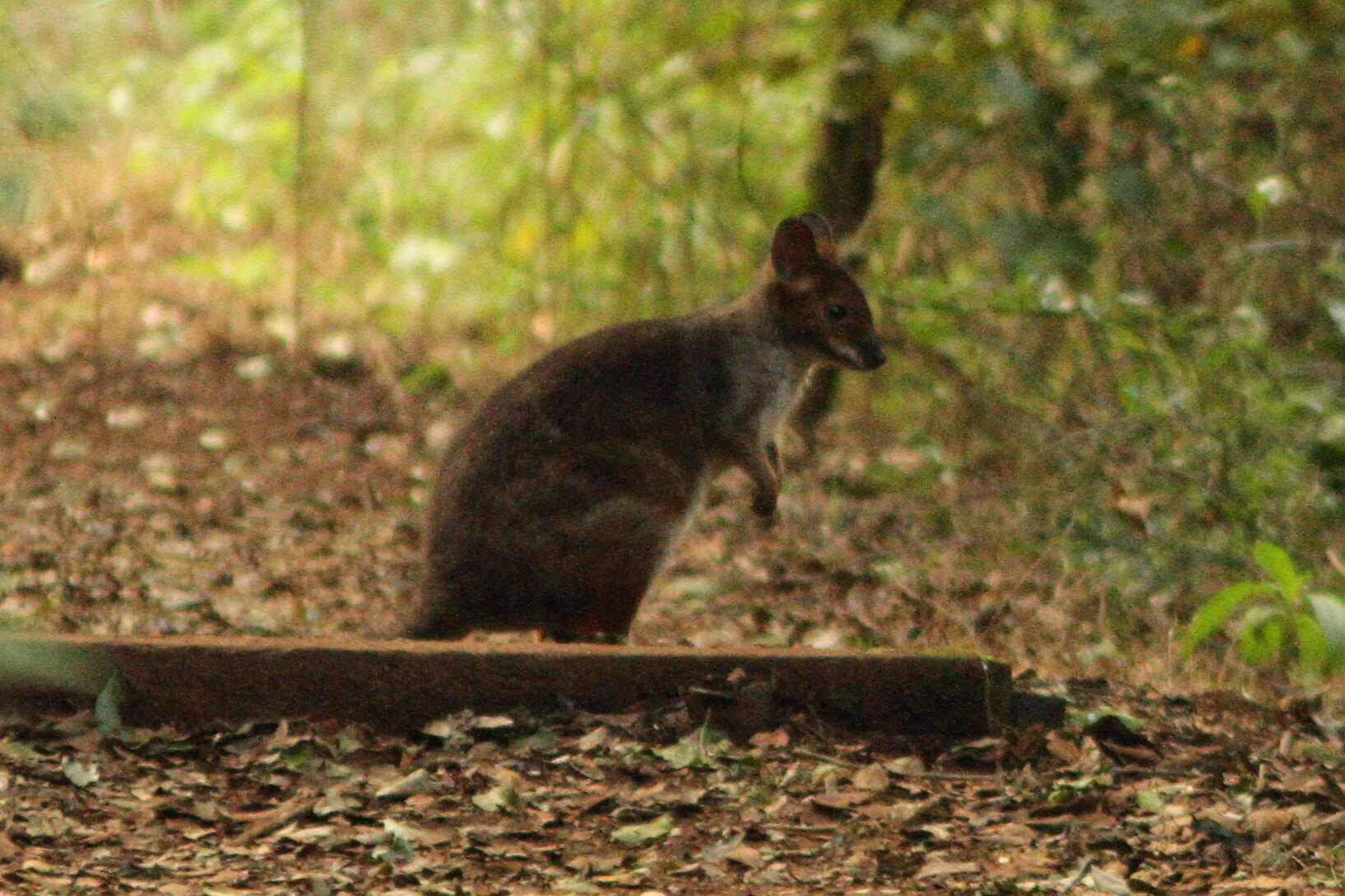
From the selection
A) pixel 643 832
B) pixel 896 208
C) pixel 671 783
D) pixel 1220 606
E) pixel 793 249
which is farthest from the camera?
pixel 896 208

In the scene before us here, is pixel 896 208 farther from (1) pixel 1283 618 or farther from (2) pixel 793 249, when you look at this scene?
(1) pixel 1283 618

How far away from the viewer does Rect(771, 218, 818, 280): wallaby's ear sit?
5465 millimetres

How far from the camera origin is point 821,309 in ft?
18.2

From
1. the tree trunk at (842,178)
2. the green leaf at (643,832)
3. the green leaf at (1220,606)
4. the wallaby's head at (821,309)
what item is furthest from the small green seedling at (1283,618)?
the tree trunk at (842,178)

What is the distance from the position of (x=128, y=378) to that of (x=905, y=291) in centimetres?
363

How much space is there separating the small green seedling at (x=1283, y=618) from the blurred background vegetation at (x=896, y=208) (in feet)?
2.82

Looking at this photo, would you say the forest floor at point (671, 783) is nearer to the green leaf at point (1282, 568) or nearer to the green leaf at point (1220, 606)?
the green leaf at point (1220, 606)

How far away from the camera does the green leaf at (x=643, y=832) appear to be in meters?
3.57

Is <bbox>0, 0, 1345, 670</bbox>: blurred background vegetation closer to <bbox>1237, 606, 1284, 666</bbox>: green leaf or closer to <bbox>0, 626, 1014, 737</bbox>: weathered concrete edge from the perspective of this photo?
<bbox>1237, 606, 1284, 666</bbox>: green leaf

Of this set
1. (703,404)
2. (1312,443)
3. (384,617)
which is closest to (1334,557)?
(1312,443)

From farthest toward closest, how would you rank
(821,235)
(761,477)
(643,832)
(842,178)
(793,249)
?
(842,178), (821,235), (793,249), (761,477), (643,832)

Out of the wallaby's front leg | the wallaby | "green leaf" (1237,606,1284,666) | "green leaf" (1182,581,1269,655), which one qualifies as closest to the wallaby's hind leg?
the wallaby

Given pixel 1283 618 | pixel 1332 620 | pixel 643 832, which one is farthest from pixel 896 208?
pixel 643 832

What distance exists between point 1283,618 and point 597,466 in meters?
1.79
